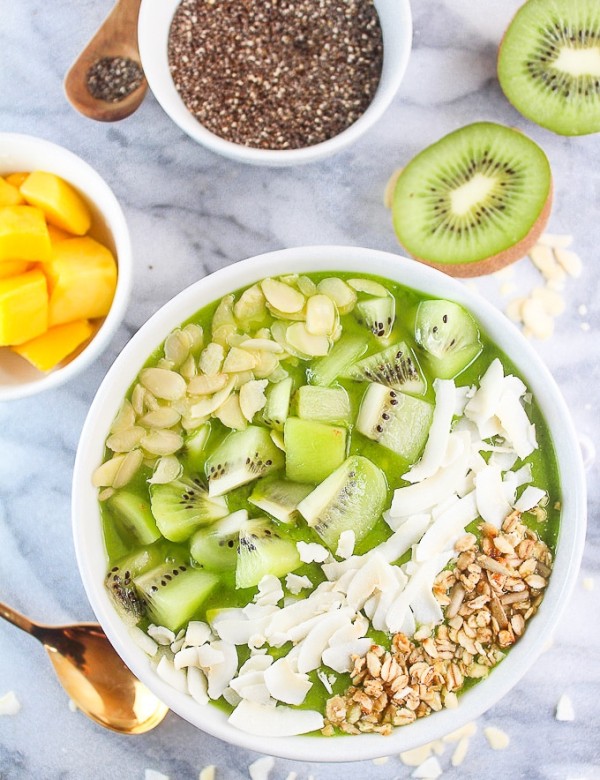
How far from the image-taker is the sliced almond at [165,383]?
1810 mm

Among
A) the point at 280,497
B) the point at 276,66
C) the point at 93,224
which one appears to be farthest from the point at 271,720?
the point at 276,66

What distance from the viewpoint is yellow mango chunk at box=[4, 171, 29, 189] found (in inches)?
75.5

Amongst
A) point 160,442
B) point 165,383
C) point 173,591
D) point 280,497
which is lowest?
point 173,591

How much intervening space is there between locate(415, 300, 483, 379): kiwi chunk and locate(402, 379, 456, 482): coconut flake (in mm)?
39

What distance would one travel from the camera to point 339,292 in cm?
184

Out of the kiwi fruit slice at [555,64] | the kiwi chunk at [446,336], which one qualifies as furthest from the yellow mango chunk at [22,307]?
the kiwi fruit slice at [555,64]

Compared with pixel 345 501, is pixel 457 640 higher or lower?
lower

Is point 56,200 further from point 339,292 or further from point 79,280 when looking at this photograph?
point 339,292

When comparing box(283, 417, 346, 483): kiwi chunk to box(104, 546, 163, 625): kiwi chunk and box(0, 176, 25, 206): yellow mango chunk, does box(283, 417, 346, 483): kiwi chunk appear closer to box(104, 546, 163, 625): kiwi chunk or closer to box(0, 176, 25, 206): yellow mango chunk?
box(104, 546, 163, 625): kiwi chunk

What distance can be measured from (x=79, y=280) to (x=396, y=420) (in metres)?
0.71

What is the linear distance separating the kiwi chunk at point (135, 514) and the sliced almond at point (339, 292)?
1.86 ft

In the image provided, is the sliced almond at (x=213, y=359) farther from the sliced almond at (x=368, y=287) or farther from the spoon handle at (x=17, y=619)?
the spoon handle at (x=17, y=619)

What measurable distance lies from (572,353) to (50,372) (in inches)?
47.4

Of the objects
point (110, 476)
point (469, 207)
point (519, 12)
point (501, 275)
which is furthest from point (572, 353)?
point (110, 476)
